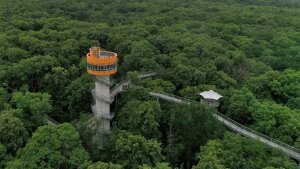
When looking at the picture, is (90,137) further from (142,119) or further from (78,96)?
(78,96)

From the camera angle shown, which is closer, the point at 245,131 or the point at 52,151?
the point at 52,151

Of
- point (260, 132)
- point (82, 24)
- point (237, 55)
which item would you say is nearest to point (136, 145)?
point (260, 132)

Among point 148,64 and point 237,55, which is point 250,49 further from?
point 148,64

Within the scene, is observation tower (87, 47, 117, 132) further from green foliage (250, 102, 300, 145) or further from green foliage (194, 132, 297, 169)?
green foliage (250, 102, 300, 145)

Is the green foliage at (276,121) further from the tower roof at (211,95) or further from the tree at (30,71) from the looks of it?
the tree at (30,71)

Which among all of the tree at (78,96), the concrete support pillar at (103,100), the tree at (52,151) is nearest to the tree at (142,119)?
the concrete support pillar at (103,100)

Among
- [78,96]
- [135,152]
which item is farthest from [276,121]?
[78,96]
